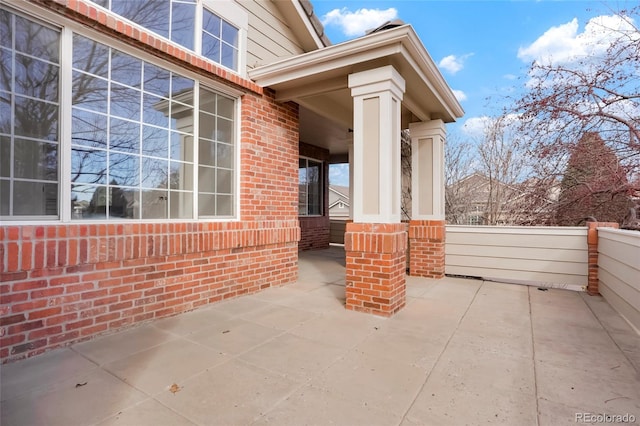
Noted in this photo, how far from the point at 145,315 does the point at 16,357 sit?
37.8 inches

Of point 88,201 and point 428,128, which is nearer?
point 88,201

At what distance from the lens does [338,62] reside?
3676 millimetres

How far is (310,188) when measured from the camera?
9797 millimetres

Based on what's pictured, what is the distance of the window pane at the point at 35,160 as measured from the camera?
2.45 metres

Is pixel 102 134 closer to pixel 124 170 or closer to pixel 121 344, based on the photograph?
pixel 124 170

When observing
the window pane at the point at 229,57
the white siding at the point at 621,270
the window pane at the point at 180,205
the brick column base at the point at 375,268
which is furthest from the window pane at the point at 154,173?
the white siding at the point at 621,270

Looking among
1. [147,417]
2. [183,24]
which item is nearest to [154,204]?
[183,24]

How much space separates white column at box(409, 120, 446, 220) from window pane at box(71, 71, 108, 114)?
4.55m

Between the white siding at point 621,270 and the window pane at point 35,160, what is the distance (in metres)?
5.45

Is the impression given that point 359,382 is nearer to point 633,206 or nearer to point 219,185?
point 219,185

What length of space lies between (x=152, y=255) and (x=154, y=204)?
0.58 metres

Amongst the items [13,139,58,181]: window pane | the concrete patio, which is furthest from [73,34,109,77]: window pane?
the concrete patio

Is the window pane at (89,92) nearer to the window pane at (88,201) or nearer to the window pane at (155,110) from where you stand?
the window pane at (155,110)

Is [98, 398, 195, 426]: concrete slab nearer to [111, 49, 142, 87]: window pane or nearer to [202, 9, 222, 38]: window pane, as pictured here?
[111, 49, 142, 87]: window pane
